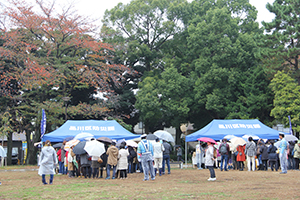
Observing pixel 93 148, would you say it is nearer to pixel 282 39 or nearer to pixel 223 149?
pixel 223 149

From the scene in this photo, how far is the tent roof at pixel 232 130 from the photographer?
21.9 m

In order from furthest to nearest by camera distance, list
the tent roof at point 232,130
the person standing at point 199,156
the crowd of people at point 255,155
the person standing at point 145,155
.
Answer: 1. the tent roof at point 232,130
2. the person standing at point 199,156
3. the crowd of people at point 255,155
4. the person standing at point 145,155

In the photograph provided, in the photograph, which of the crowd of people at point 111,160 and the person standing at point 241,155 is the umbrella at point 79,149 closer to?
the crowd of people at point 111,160

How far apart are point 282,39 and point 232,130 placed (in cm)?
1107

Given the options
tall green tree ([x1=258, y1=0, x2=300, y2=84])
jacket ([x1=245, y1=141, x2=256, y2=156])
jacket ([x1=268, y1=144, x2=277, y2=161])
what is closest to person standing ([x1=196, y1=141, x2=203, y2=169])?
jacket ([x1=245, y1=141, x2=256, y2=156])

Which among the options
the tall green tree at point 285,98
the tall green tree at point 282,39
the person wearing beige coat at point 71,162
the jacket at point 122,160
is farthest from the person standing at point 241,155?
the tall green tree at point 282,39

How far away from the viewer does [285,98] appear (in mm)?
28844

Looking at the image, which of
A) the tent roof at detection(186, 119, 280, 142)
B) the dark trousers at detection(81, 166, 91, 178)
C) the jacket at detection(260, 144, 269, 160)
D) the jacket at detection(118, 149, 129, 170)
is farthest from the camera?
the tent roof at detection(186, 119, 280, 142)

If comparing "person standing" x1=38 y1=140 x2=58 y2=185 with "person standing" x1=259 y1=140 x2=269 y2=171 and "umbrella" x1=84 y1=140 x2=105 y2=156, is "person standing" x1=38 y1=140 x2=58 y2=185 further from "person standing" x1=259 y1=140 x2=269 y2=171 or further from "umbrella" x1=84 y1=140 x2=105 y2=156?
"person standing" x1=259 y1=140 x2=269 y2=171

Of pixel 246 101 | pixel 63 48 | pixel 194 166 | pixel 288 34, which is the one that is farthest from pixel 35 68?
pixel 288 34

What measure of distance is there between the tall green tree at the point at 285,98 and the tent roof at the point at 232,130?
6356mm

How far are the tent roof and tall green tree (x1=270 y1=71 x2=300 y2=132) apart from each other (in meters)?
6.36

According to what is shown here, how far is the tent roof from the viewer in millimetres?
21906

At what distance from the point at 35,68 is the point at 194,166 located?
12.6 meters
